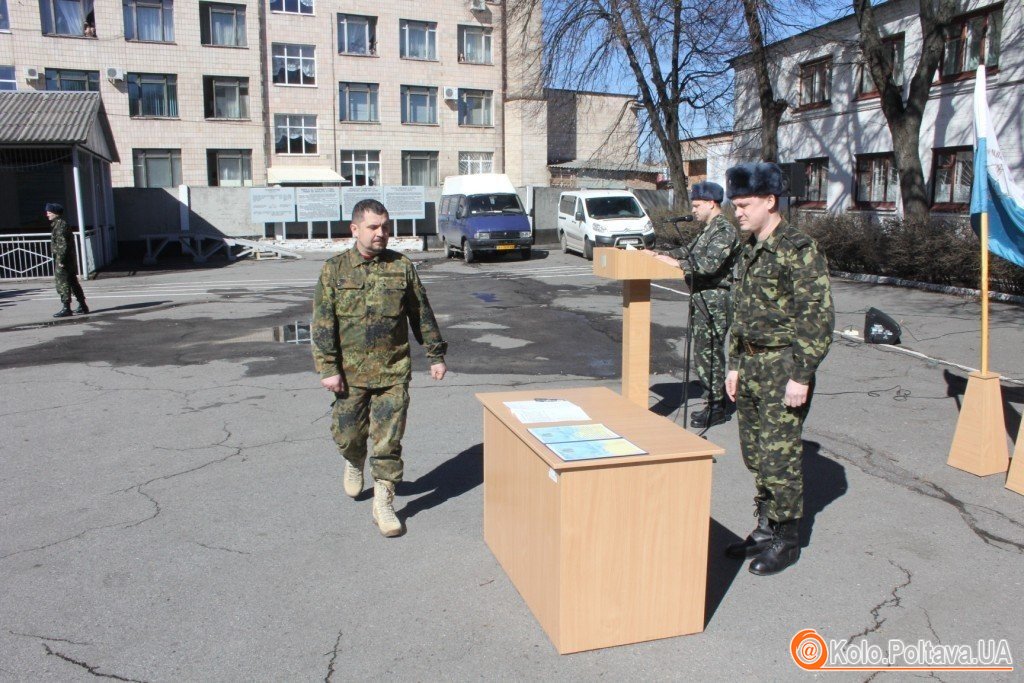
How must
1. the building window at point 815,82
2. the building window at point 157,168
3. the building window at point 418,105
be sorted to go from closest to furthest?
the building window at point 815,82 → the building window at point 157,168 → the building window at point 418,105

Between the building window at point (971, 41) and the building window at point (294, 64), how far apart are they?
2652 centimetres

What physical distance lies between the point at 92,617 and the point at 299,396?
426cm

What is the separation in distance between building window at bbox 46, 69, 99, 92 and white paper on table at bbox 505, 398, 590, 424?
3646 cm

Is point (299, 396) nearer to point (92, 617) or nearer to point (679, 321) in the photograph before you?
point (92, 617)

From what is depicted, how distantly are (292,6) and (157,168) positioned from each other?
9.48 metres

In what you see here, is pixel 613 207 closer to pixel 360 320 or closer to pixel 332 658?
pixel 360 320

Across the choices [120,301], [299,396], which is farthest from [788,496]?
[120,301]

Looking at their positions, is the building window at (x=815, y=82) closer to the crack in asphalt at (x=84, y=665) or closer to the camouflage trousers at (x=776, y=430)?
the camouflage trousers at (x=776, y=430)

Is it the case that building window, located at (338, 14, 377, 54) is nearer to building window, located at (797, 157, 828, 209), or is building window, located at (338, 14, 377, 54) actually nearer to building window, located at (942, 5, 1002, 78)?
building window, located at (797, 157, 828, 209)

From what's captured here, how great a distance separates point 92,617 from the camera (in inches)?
148

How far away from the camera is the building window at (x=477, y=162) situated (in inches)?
1622

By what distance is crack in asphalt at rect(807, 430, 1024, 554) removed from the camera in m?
4.59

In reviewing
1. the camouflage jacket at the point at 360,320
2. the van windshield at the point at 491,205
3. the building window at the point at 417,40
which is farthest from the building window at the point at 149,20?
the camouflage jacket at the point at 360,320

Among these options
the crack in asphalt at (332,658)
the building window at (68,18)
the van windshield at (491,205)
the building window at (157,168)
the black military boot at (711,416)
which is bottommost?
the crack in asphalt at (332,658)
